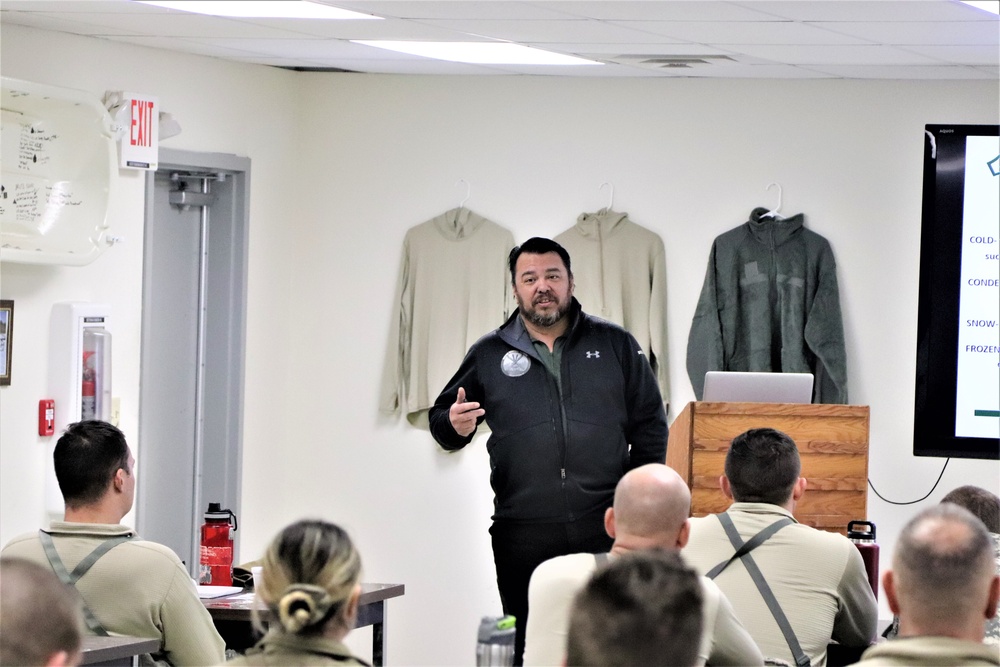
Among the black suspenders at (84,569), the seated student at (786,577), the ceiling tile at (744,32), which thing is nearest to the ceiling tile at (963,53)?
the ceiling tile at (744,32)

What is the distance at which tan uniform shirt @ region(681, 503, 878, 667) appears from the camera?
328 centimetres

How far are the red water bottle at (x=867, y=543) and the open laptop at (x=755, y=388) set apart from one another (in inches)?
23.1

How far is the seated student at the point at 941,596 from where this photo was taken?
2.11 metres

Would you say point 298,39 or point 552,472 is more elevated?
point 298,39

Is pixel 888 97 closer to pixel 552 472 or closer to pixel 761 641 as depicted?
pixel 552 472

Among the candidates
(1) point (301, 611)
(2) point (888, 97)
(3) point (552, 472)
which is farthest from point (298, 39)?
(1) point (301, 611)

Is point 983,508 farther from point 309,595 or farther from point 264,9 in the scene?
point 264,9

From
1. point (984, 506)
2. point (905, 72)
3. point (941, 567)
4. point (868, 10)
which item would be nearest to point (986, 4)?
point (868, 10)

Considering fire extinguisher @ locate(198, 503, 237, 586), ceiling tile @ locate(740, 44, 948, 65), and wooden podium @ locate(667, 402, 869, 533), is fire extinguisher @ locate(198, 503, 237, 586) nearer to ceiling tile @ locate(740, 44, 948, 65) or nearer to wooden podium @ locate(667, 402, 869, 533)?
wooden podium @ locate(667, 402, 869, 533)

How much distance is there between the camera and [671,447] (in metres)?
4.75

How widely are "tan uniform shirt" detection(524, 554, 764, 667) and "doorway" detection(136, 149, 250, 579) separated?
339cm

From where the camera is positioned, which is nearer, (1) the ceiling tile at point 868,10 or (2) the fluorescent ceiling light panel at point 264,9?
(1) the ceiling tile at point 868,10

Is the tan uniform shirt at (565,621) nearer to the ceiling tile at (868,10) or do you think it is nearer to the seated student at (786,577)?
the seated student at (786,577)

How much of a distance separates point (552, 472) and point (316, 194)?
2725mm
